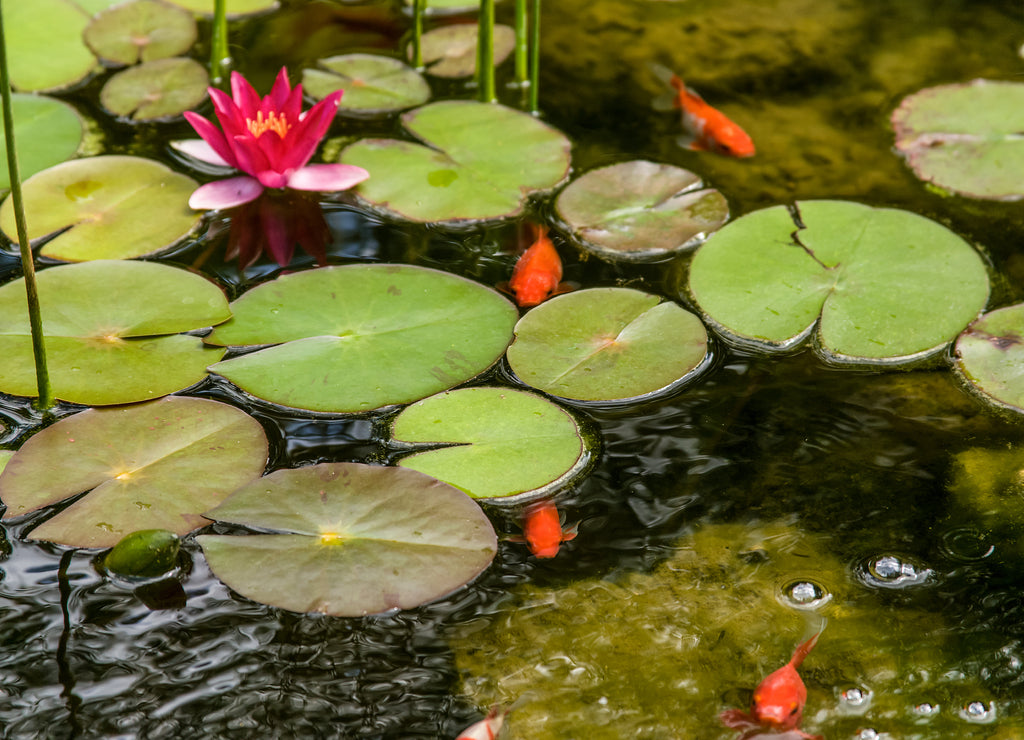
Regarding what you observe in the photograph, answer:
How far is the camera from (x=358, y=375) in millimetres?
1718

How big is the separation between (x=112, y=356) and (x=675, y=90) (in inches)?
64.7

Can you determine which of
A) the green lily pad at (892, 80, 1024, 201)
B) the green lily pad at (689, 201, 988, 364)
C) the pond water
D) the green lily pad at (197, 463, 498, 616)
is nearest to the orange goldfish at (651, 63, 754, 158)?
the green lily pad at (689, 201, 988, 364)

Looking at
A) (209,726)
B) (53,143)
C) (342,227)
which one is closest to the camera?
(209,726)

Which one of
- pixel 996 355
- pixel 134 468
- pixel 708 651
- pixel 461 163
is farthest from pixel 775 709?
pixel 461 163

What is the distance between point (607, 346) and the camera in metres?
1.79

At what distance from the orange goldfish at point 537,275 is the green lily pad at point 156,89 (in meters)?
1.15

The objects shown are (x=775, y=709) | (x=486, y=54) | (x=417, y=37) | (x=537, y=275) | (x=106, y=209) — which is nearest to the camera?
(x=775, y=709)

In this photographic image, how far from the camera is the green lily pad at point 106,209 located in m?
2.03

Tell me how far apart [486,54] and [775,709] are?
5.91 ft

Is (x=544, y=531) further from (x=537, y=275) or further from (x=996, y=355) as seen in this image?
(x=996, y=355)

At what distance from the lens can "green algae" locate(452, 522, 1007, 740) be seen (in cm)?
128

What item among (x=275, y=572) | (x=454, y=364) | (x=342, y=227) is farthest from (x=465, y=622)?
(x=342, y=227)

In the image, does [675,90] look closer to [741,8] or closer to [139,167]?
[741,8]

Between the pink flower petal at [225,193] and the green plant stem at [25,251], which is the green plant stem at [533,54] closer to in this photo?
the pink flower petal at [225,193]
